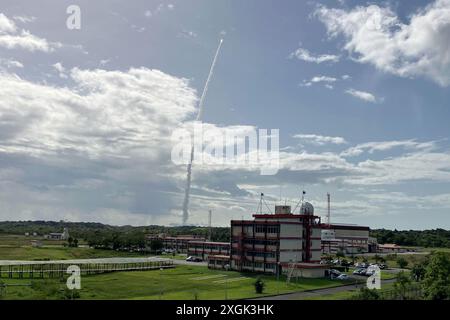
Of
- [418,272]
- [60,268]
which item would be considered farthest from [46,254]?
[418,272]

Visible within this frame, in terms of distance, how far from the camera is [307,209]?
338ft

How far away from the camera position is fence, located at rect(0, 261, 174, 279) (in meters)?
83.4

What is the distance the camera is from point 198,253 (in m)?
132

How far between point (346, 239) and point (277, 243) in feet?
294

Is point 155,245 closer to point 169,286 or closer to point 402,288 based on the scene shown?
point 169,286

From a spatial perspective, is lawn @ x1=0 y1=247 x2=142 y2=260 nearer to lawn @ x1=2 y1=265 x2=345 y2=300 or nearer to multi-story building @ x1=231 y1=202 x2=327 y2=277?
lawn @ x1=2 y1=265 x2=345 y2=300

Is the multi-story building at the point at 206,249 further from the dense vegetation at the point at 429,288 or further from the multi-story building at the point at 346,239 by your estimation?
the dense vegetation at the point at 429,288

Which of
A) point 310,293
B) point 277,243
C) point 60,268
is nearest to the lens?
point 310,293

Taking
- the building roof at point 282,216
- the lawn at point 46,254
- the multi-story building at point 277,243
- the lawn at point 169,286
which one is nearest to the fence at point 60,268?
the lawn at point 169,286

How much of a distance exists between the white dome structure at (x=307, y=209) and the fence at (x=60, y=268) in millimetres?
32071

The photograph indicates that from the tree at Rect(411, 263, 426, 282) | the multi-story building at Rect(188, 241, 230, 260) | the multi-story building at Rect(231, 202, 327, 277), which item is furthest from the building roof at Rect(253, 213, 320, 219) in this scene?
the multi-story building at Rect(188, 241, 230, 260)
